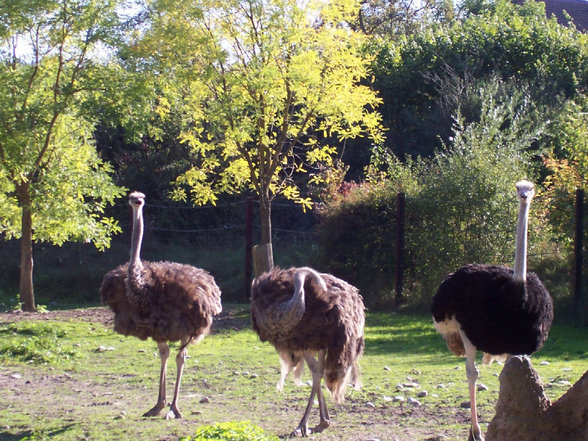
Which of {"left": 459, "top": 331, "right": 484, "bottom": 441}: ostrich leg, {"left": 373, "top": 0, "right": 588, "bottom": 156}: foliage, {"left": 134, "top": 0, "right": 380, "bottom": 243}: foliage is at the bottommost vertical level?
{"left": 459, "top": 331, "right": 484, "bottom": 441}: ostrich leg

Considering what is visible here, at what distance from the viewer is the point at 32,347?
1008cm

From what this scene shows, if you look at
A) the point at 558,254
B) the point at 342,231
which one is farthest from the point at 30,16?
the point at 558,254

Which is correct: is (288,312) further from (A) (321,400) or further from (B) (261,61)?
(B) (261,61)

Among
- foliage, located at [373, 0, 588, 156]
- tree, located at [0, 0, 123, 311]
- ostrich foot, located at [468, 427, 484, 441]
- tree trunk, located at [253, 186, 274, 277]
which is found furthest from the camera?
foliage, located at [373, 0, 588, 156]

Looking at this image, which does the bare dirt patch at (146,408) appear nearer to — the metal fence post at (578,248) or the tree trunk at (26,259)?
the tree trunk at (26,259)

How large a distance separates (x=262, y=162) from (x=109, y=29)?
3275mm

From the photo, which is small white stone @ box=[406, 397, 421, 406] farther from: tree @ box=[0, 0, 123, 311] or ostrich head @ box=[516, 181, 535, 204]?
tree @ box=[0, 0, 123, 311]

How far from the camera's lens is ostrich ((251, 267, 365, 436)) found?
6738mm

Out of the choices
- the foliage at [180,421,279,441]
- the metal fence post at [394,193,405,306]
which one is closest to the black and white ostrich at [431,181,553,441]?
the foliage at [180,421,279,441]

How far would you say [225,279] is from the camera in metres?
18.4

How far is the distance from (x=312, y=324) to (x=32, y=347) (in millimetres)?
4700

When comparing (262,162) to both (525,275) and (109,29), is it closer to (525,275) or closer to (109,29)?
(109,29)

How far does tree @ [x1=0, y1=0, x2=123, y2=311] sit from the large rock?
10.0m

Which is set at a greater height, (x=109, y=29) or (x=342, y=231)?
(x=109, y=29)
